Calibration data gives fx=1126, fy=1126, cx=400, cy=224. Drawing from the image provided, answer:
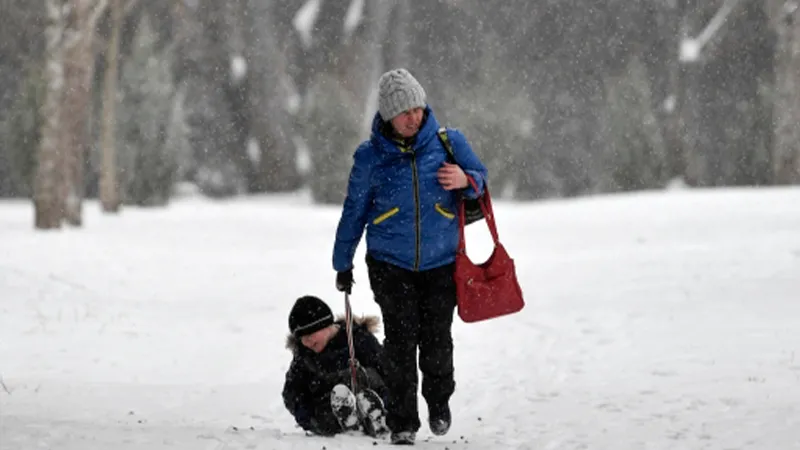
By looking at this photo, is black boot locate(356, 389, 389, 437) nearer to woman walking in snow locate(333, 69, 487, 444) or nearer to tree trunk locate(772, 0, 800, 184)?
woman walking in snow locate(333, 69, 487, 444)

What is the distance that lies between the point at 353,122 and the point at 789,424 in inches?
1166

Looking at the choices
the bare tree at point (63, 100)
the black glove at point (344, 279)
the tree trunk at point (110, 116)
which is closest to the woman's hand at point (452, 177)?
the black glove at point (344, 279)

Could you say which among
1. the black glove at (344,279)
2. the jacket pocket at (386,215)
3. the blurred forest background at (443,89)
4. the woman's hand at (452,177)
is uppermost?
the woman's hand at (452,177)

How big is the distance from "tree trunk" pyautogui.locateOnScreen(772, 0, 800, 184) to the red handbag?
25801 mm

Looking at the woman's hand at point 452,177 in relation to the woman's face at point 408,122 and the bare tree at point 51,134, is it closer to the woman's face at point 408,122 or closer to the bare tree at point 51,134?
the woman's face at point 408,122

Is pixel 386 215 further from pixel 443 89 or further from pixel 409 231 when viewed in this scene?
pixel 443 89

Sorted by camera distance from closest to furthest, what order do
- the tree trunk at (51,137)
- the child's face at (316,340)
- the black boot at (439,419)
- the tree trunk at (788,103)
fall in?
the black boot at (439,419), the child's face at (316,340), the tree trunk at (51,137), the tree trunk at (788,103)

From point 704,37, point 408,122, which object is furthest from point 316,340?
point 704,37

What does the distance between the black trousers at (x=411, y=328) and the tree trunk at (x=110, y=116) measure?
67.4ft

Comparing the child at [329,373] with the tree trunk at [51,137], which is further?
the tree trunk at [51,137]

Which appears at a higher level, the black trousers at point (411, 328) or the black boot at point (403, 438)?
the black trousers at point (411, 328)

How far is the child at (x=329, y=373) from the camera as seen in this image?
18.7 ft

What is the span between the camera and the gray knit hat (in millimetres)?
5266

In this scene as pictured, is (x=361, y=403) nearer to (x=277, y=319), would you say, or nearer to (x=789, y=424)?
(x=789, y=424)
